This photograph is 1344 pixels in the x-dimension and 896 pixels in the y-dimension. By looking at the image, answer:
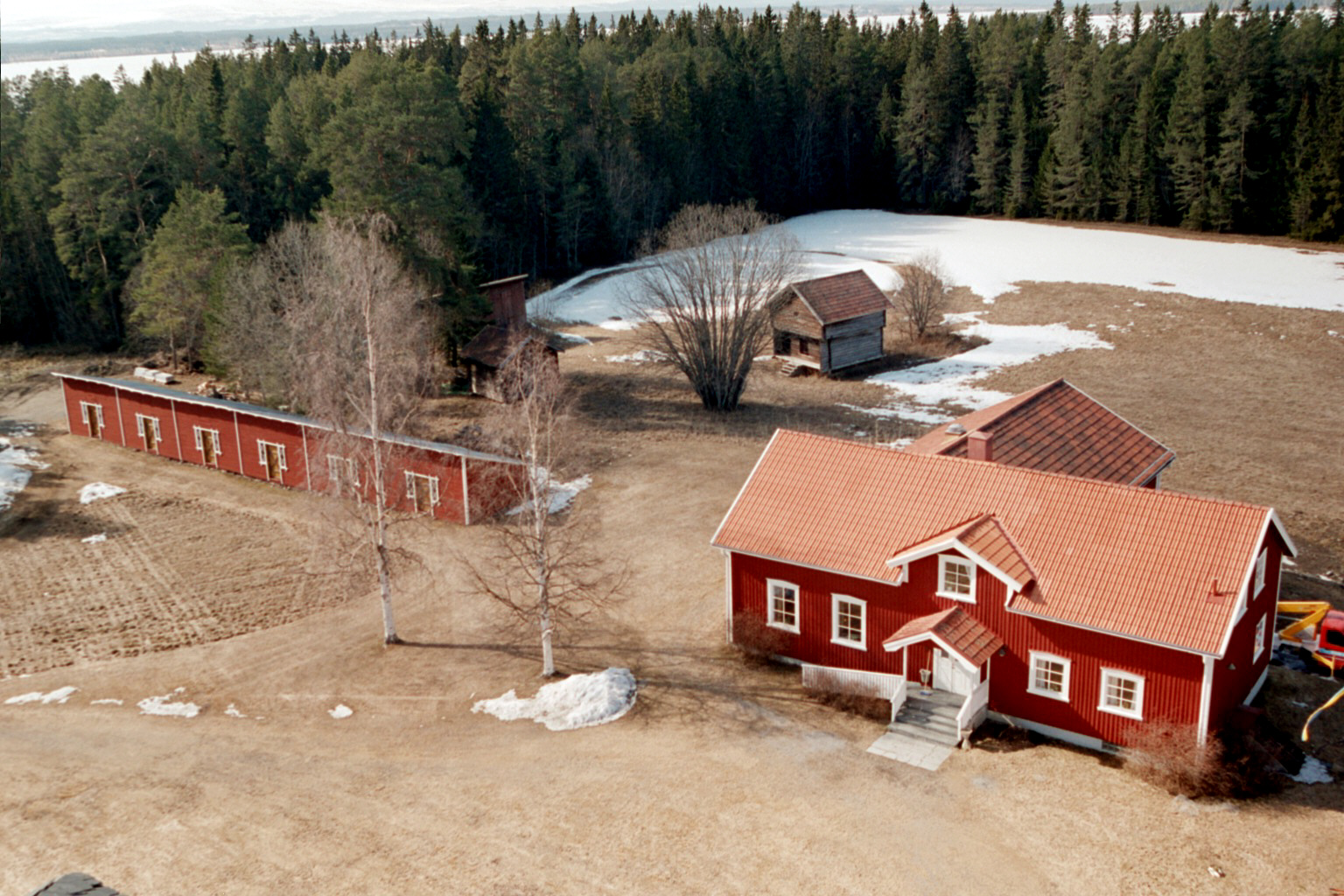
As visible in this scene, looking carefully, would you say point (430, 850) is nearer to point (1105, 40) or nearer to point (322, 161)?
point (322, 161)

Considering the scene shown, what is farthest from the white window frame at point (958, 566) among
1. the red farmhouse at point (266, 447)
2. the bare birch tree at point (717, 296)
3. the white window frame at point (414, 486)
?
the bare birch tree at point (717, 296)

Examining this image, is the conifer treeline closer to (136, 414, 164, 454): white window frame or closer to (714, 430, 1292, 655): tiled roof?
(136, 414, 164, 454): white window frame

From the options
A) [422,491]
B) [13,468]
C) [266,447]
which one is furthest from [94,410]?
[422,491]

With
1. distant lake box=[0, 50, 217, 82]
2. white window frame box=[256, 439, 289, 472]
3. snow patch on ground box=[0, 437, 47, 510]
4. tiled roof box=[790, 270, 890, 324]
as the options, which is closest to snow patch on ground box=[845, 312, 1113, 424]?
tiled roof box=[790, 270, 890, 324]

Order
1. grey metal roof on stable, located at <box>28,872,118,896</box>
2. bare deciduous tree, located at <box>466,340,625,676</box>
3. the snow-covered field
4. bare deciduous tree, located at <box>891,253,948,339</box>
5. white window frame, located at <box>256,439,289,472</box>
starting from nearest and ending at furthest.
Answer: grey metal roof on stable, located at <box>28,872,118,896</box>
bare deciduous tree, located at <box>466,340,625,676</box>
white window frame, located at <box>256,439,289,472</box>
the snow-covered field
bare deciduous tree, located at <box>891,253,948,339</box>

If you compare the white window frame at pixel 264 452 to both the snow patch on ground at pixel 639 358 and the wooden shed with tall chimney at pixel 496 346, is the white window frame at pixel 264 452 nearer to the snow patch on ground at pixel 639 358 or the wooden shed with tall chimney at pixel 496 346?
the wooden shed with tall chimney at pixel 496 346

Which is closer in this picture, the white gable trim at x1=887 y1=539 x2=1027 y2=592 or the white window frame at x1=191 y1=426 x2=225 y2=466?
the white gable trim at x1=887 y1=539 x2=1027 y2=592

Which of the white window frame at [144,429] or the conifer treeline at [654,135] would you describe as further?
the conifer treeline at [654,135]

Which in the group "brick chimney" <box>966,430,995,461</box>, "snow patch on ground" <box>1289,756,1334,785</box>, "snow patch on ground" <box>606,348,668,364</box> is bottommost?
"snow patch on ground" <box>1289,756,1334,785</box>
